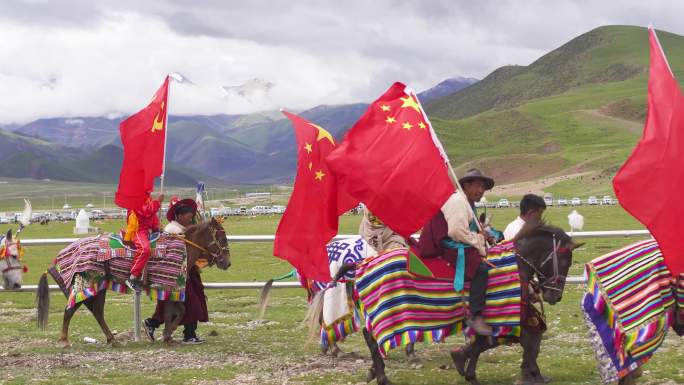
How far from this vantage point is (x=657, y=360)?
32.0 feet

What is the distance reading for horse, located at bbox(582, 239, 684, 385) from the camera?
7621mm

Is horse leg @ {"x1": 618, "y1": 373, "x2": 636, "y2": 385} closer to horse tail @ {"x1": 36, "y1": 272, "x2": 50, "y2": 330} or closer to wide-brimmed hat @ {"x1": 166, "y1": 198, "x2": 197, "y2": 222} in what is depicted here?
wide-brimmed hat @ {"x1": 166, "y1": 198, "x2": 197, "y2": 222}

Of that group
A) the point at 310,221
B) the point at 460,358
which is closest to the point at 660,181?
the point at 460,358

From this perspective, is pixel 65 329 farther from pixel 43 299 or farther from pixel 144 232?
pixel 144 232

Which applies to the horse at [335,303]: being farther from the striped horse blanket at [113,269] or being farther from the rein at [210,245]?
the striped horse blanket at [113,269]

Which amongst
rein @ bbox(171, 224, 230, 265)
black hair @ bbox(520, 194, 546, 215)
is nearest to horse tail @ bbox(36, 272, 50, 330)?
rein @ bbox(171, 224, 230, 265)

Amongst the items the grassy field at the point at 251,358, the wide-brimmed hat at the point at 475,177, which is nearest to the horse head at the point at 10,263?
the grassy field at the point at 251,358

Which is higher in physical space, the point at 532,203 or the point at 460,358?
the point at 532,203

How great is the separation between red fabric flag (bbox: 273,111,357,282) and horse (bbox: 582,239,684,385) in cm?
304

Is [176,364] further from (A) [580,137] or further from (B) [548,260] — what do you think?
(A) [580,137]

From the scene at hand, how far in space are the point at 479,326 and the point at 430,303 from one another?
0.54 metres

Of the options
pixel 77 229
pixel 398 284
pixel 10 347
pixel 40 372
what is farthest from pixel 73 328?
pixel 77 229

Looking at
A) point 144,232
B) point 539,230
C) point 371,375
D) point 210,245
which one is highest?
point 539,230

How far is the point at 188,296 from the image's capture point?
1245 centimetres
